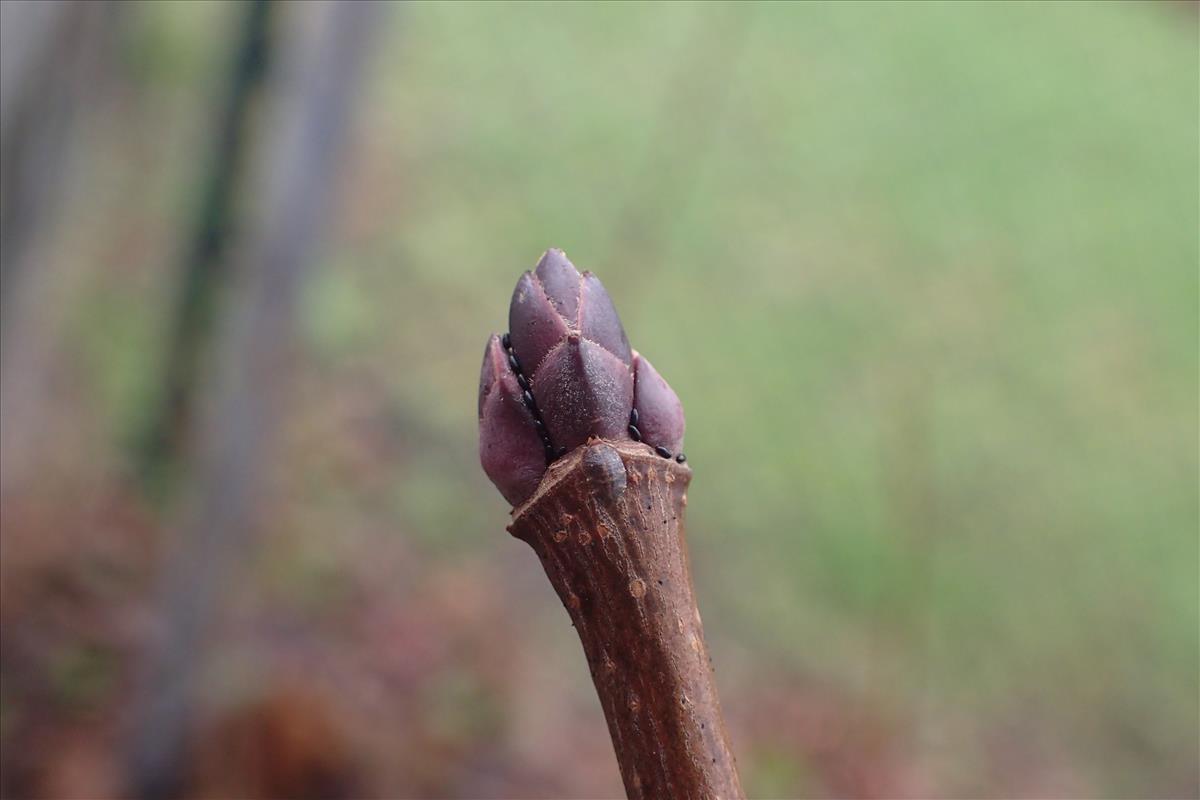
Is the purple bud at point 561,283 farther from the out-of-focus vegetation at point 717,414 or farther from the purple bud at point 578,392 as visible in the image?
the out-of-focus vegetation at point 717,414

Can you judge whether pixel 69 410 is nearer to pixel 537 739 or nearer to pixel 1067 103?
pixel 537 739

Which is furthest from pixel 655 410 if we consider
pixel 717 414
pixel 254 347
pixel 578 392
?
pixel 717 414

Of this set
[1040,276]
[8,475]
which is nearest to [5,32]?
[8,475]

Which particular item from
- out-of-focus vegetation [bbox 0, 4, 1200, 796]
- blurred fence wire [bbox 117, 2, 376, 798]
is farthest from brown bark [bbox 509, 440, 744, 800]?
out-of-focus vegetation [bbox 0, 4, 1200, 796]

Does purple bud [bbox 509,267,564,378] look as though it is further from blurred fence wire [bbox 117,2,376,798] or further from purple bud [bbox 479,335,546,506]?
blurred fence wire [bbox 117,2,376,798]

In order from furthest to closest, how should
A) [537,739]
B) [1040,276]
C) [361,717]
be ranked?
[1040,276]
[537,739]
[361,717]

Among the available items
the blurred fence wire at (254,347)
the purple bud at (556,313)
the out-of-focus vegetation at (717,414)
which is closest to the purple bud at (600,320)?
the purple bud at (556,313)
